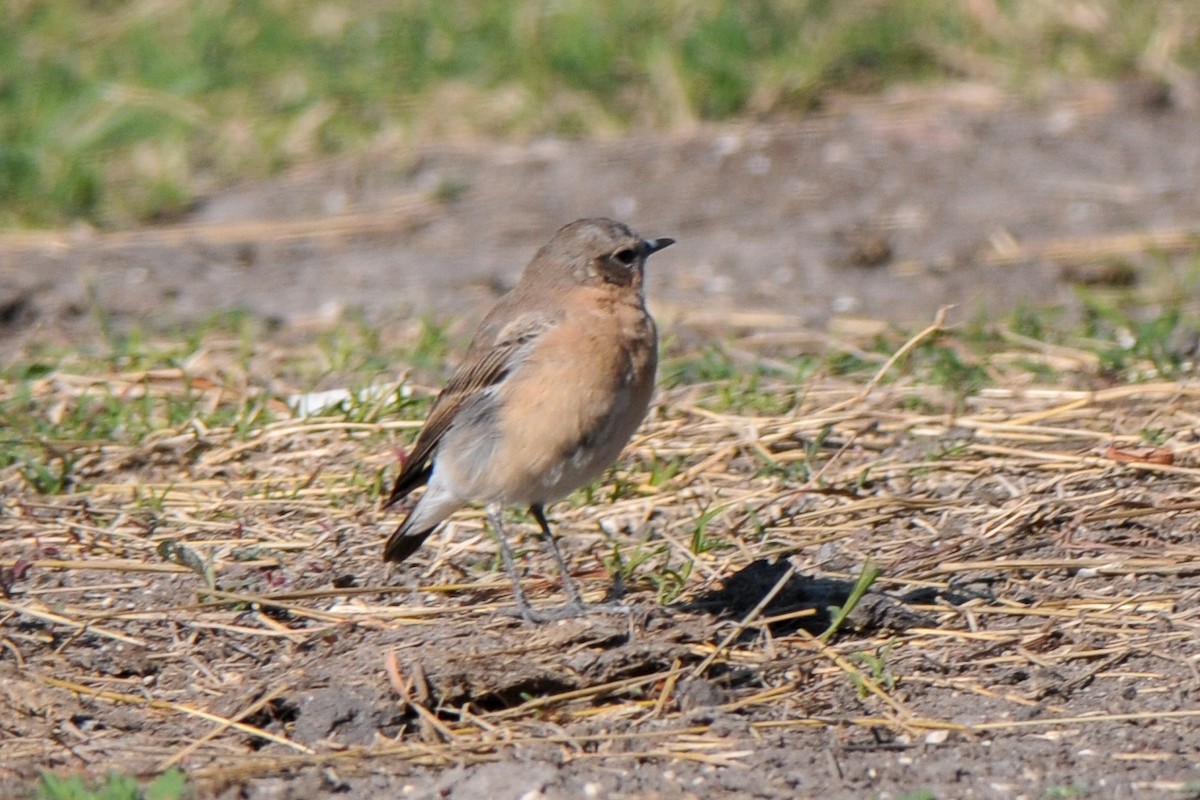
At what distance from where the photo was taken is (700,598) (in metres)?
5.20

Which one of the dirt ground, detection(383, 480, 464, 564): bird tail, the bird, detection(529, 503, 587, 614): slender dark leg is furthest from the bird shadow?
detection(383, 480, 464, 564): bird tail

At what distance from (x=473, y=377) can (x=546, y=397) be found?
0.41 metres

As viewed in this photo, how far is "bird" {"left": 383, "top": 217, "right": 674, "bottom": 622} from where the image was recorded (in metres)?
5.08

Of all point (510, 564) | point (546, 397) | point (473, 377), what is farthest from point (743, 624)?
point (473, 377)

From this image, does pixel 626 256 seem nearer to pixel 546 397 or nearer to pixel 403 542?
pixel 546 397

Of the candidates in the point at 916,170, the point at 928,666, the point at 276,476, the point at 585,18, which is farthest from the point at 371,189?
the point at 928,666

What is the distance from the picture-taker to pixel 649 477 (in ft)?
19.9

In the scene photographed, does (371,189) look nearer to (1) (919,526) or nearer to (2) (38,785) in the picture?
(1) (919,526)

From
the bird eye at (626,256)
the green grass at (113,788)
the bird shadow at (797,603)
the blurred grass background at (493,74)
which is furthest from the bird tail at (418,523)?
the blurred grass background at (493,74)

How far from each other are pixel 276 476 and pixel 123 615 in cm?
110

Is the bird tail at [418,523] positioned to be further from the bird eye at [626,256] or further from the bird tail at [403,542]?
the bird eye at [626,256]

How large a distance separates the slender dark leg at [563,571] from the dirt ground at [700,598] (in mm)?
174

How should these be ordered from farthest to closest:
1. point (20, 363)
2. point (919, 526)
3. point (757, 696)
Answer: point (20, 363) → point (919, 526) → point (757, 696)

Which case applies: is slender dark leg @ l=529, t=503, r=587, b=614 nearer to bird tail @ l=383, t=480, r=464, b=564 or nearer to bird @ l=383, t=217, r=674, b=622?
bird @ l=383, t=217, r=674, b=622
